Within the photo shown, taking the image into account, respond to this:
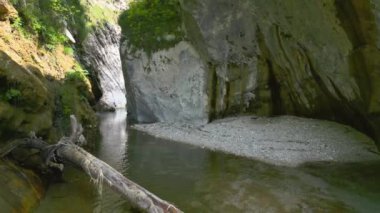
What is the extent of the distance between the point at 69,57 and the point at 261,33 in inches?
378

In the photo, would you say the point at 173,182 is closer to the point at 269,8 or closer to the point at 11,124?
the point at 11,124

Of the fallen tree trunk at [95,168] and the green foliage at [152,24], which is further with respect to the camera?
the green foliage at [152,24]

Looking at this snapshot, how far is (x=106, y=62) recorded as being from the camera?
34.2m

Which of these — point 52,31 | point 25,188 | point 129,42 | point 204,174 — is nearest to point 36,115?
point 25,188

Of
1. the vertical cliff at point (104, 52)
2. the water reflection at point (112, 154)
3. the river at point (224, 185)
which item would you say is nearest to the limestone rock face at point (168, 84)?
the water reflection at point (112, 154)

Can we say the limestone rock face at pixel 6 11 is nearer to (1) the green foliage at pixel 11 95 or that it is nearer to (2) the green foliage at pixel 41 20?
(2) the green foliage at pixel 41 20

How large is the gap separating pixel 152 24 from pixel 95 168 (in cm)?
1540

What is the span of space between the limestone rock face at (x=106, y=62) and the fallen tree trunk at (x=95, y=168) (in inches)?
891

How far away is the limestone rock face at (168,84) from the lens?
2064 centimetres

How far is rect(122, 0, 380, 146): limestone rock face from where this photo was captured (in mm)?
9602

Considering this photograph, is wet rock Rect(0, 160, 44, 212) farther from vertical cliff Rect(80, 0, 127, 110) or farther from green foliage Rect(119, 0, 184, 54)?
vertical cliff Rect(80, 0, 127, 110)

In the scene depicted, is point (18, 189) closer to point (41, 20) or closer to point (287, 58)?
point (41, 20)

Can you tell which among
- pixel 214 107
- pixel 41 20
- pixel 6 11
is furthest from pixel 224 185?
pixel 41 20

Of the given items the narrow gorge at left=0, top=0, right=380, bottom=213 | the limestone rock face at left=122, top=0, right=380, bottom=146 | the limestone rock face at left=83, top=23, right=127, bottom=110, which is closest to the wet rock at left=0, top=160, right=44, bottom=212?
the narrow gorge at left=0, top=0, right=380, bottom=213
